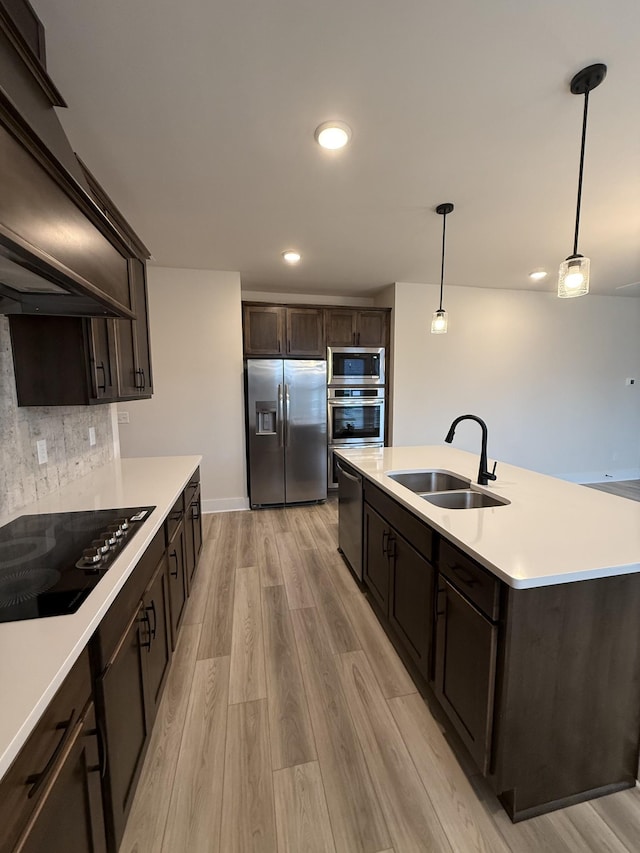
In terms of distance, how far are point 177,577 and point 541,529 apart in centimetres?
175

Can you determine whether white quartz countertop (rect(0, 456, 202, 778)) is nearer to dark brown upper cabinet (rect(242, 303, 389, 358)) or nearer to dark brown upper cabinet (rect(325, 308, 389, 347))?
dark brown upper cabinet (rect(242, 303, 389, 358))

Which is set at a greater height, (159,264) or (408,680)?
(159,264)

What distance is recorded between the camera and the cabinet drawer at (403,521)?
1490 millimetres

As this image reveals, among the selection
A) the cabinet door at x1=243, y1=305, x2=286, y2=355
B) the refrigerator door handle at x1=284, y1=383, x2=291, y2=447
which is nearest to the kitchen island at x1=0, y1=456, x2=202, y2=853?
the refrigerator door handle at x1=284, y1=383, x2=291, y2=447

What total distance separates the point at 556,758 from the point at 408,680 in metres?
0.68

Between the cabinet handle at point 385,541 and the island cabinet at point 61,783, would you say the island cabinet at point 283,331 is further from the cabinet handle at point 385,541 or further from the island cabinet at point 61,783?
the island cabinet at point 61,783

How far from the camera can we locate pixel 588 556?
1092mm

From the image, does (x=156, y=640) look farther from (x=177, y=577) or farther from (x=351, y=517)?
(x=351, y=517)

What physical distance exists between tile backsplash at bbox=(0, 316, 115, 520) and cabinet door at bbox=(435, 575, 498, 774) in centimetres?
181

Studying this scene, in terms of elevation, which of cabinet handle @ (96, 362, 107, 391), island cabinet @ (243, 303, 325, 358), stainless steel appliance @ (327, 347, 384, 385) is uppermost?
island cabinet @ (243, 303, 325, 358)

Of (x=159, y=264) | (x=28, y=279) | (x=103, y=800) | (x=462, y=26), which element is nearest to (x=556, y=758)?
(x=103, y=800)

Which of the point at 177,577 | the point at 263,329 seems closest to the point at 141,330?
the point at 177,577

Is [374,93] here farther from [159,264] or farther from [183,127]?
[159,264]

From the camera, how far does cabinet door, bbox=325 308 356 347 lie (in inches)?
164
